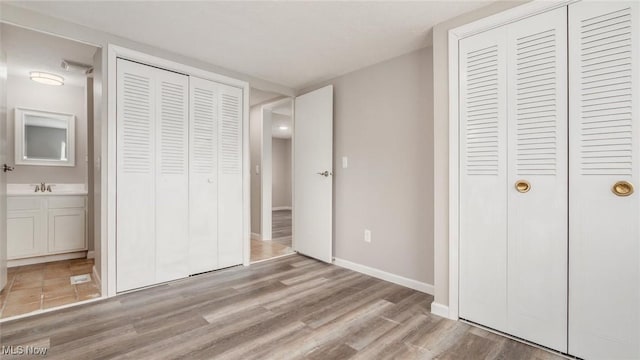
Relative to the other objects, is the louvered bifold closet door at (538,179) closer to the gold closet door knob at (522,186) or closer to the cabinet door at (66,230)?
the gold closet door knob at (522,186)

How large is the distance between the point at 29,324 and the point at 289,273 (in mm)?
2019

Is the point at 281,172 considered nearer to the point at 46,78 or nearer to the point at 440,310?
the point at 46,78

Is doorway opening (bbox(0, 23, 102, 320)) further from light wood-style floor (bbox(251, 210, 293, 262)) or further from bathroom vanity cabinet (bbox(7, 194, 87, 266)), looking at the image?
light wood-style floor (bbox(251, 210, 293, 262))

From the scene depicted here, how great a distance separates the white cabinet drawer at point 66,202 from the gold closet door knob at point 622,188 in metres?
5.00

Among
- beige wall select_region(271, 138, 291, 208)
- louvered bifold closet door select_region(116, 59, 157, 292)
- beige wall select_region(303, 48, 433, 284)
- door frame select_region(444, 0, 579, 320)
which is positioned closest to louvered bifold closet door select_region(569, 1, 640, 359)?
door frame select_region(444, 0, 579, 320)

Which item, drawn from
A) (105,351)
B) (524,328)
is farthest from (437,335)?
(105,351)

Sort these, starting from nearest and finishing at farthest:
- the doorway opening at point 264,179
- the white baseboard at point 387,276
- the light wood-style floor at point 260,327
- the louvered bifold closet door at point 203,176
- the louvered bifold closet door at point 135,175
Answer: the light wood-style floor at point 260,327 → the louvered bifold closet door at point 135,175 → the white baseboard at point 387,276 → the louvered bifold closet door at point 203,176 → the doorway opening at point 264,179

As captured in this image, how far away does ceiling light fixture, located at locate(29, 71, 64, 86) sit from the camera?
3.31 metres

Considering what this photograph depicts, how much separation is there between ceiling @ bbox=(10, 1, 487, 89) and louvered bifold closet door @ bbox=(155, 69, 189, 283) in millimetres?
408

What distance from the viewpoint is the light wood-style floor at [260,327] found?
5.53 feet

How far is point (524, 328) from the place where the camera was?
1.81 metres

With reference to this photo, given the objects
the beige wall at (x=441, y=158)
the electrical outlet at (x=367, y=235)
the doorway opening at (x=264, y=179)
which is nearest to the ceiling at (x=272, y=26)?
the beige wall at (x=441, y=158)

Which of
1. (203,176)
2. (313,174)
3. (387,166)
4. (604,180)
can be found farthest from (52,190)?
(604,180)

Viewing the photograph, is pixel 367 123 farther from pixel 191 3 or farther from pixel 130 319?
pixel 130 319
